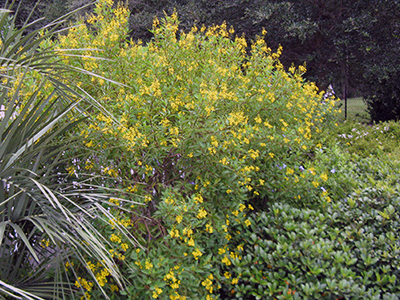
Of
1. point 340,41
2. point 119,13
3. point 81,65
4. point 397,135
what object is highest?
point 119,13

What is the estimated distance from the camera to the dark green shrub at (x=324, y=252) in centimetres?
239

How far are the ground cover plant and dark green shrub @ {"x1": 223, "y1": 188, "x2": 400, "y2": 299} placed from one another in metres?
0.01

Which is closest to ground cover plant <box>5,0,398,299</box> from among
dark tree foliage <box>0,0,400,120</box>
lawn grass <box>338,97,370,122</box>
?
lawn grass <box>338,97,370,122</box>

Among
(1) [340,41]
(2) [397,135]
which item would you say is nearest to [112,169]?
(2) [397,135]

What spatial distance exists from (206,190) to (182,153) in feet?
1.10

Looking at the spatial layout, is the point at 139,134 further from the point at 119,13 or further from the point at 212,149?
the point at 119,13

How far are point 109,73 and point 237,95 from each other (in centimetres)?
107

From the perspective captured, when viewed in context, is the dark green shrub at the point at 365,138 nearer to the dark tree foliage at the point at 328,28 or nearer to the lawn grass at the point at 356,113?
the lawn grass at the point at 356,113

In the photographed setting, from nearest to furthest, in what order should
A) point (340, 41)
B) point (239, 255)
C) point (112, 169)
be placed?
1. point (112, 169)
2. point (239, 255)
3. point (340, 41)

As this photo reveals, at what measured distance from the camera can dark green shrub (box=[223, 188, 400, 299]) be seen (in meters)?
2.39

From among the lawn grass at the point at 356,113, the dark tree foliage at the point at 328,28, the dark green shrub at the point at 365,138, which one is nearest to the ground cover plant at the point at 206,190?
the dark green shrub at the point at 365,138

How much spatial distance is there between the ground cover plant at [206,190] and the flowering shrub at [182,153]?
0.5 inches

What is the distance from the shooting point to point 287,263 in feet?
8.49

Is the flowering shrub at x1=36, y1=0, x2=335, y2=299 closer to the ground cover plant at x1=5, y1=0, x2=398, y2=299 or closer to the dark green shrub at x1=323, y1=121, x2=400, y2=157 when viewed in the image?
the ground cover plant at x1=5, y1=0, x2=398, y2=299
